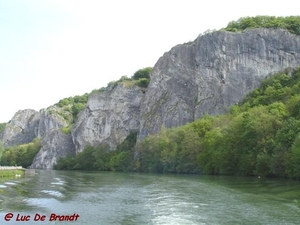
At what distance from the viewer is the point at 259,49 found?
342 ft

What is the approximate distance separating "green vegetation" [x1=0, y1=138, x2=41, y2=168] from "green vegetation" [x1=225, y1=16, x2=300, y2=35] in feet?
296

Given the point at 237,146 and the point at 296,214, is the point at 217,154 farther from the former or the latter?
the point at 296,214

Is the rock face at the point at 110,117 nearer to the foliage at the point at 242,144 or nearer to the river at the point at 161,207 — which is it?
the foliage at the point at 242,144

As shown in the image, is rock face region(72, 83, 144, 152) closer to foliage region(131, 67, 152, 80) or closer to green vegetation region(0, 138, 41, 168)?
foliage region(131, 67, 152, 80)

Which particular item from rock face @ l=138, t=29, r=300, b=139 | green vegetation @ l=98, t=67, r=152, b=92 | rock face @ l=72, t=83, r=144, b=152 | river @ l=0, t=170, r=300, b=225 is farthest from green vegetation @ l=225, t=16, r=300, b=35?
river @ l=0, t=170, r=300, b=225

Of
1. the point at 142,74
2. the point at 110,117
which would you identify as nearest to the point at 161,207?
the point at 110,117

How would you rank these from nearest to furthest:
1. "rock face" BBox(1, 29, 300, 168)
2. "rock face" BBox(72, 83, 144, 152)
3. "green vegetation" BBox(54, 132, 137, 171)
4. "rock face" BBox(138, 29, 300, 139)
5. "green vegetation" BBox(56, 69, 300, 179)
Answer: "green vegetation" BBox(56, 69, 300, 179), "rock face" BBox(138, 29, 300, 139), "rock face" BBox(1, 29, 300, 168), "green vegetation" BBox(54, 132, 137, 171), "rock face" BBox(72, 83, 144, 152)

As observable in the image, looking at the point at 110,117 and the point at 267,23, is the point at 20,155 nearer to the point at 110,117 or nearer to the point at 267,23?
the point at 110,117

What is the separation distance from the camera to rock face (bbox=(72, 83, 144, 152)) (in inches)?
5369

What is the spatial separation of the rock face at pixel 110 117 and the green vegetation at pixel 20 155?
23.0 meters

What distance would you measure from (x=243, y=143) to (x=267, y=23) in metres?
62.9

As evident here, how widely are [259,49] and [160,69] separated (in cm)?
3124

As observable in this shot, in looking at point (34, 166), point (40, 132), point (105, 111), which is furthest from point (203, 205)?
point (40, 132)

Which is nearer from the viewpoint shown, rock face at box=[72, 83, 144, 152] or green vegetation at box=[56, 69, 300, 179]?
green vegetation at box=[56, 69, 300, 179]
